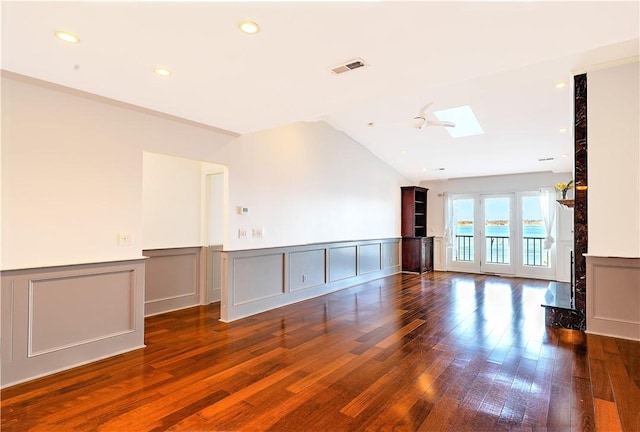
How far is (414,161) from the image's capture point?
7.91 metres

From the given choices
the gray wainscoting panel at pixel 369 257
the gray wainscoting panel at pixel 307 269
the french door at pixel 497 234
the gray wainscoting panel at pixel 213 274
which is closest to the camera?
the gray wainscoting panel at pixel 213 274

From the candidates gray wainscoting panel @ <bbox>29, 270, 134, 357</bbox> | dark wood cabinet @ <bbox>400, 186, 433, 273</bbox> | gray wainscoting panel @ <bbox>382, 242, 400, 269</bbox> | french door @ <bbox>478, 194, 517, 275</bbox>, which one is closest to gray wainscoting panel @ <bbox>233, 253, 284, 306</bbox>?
gray wainscoting panel @ <bbox>29, 270, 134, 357</bbox>

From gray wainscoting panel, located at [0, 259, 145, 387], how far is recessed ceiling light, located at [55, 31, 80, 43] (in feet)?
6.15

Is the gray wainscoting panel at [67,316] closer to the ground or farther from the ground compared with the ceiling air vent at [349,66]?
closer to the ground

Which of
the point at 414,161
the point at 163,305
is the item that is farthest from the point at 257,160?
the point at 414,161

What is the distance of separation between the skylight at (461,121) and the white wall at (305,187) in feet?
6.37

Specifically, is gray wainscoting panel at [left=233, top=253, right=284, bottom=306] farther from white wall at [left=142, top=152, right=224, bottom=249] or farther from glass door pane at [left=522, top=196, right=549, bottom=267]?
glass door pane at [left=522, top=196, right=549, bottom=267]

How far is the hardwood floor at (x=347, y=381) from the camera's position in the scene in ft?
7.26

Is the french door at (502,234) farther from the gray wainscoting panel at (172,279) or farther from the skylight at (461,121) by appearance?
the gray wainscoting panel at (172,279)

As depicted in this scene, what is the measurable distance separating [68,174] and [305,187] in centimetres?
348

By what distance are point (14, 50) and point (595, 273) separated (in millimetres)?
5854

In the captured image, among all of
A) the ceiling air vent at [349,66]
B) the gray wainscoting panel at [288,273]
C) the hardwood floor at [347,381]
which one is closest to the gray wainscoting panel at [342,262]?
the gray wainscoting panel at [288,273]

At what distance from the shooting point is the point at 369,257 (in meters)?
7.59

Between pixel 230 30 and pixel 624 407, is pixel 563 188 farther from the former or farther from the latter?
pixel 230 30
